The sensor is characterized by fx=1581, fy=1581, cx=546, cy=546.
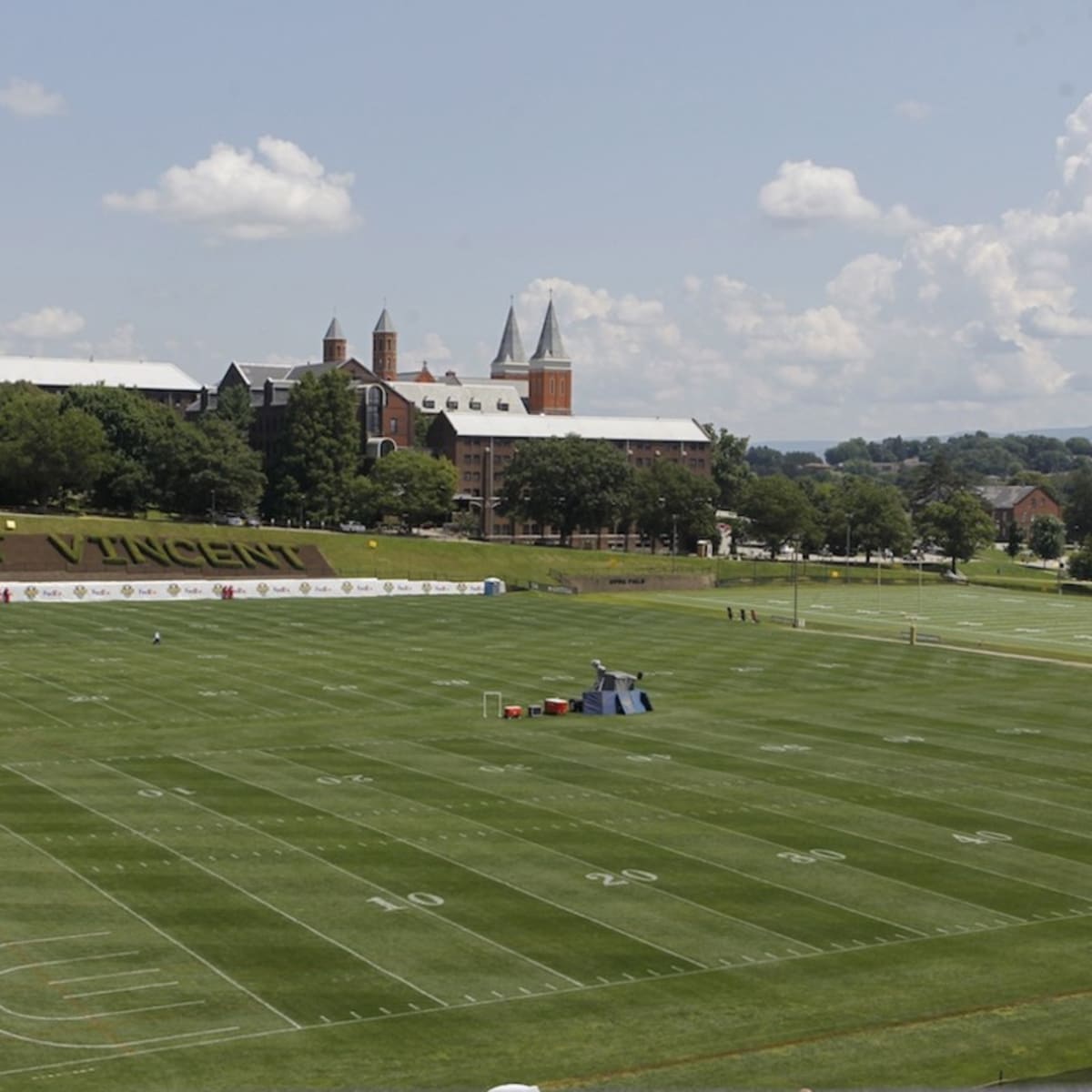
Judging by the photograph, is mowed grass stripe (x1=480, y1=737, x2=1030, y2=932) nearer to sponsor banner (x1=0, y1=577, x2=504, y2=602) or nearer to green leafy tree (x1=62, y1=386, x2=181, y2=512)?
sponsor banner (x1=0, y1=577, x2=504, y2=602)

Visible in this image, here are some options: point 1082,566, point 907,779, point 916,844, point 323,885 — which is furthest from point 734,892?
point 1082,566

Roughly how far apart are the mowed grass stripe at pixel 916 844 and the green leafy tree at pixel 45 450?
396 feet

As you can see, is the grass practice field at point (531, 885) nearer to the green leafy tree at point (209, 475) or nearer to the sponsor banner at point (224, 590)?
the sponsor banner at point (224, 590)

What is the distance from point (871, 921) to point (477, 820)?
12.4 meters

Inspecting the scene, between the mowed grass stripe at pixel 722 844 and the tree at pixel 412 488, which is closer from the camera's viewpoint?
the mowed grass stripe at pixel 722 844

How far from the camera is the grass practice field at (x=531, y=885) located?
27.1 m

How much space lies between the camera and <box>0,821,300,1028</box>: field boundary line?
2891 cm

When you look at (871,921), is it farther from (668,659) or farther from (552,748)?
(668,659)

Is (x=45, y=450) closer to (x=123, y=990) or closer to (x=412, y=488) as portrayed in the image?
(x=412, y=488)

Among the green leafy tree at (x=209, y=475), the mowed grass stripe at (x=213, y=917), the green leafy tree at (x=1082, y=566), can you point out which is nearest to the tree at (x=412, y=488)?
the green leafy tree at (x=209, y=475)

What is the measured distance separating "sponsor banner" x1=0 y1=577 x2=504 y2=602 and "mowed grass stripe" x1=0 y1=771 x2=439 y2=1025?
72125mm

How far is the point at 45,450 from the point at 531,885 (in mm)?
133002

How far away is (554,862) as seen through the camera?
39125 millimetres

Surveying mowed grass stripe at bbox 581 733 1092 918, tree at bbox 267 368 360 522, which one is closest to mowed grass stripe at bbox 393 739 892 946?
mowed grass stripe at bbox 581 733 1092 918
